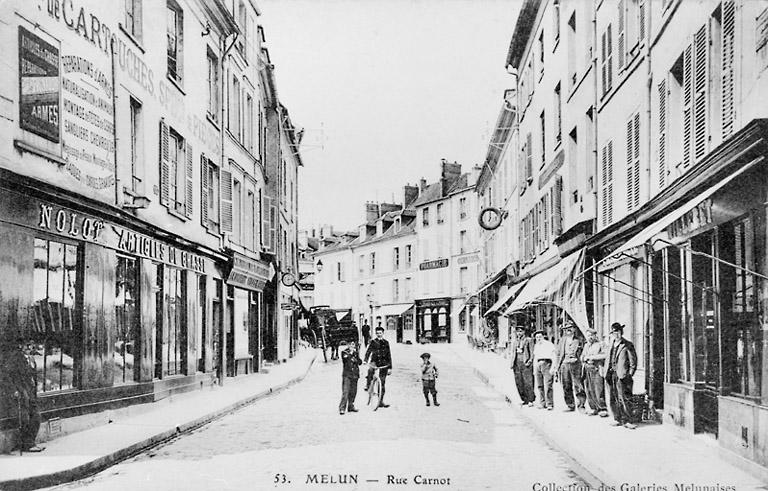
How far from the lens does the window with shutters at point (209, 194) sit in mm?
15314

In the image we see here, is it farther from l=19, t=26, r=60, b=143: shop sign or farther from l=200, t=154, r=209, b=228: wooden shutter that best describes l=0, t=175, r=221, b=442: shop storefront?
l=200, t=154, r=209, b=228: wooden shutter

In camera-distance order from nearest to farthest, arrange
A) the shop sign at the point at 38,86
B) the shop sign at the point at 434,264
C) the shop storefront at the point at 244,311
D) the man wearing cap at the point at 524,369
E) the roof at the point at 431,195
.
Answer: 1. the shop sign at the point at 38,86
2. the man wearing cap at the point at 524,369
3. the shop storefront at the point at 244,311
4. the roof at the point at 431,195
5. the shop sign at the point at 434,264

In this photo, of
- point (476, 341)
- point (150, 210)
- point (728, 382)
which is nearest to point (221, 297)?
point (150, 210)

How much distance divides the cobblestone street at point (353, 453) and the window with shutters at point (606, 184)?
143 inches

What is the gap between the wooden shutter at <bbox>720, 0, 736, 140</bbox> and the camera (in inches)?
298

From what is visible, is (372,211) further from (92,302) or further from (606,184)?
(92,302)

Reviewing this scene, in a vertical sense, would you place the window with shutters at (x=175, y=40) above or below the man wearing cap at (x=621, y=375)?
above

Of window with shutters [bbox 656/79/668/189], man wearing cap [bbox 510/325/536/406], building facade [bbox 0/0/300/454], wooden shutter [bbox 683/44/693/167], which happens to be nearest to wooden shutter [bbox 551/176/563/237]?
man wearing cap [bbox 510/325/536/406]

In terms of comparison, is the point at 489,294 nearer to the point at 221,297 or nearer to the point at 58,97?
the point at 221,297

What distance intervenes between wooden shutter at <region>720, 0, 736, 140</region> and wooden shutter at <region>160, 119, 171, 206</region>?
857 centimetres

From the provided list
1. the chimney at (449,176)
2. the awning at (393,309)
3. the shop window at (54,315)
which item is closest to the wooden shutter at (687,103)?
the shop window at (54,315)

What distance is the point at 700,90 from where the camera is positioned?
855 cm

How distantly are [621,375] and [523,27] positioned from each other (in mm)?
13779

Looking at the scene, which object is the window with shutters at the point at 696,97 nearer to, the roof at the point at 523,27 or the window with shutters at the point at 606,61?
the window with shutters at the point at 606,61
